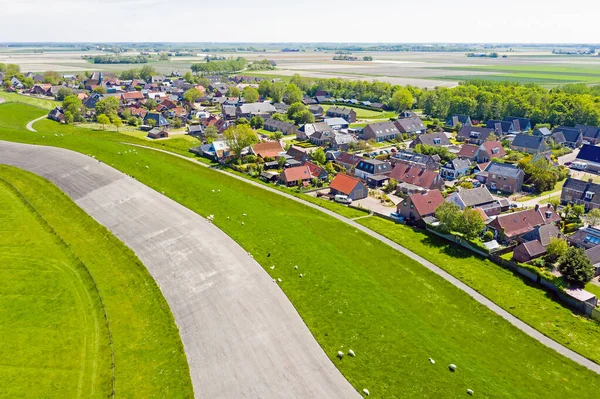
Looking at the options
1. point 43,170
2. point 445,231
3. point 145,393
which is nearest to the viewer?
point 145,393

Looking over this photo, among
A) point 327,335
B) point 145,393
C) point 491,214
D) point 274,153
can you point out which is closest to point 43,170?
point 274,153

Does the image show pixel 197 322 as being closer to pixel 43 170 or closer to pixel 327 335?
pixel 327 335

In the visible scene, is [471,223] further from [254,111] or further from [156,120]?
[254,111]

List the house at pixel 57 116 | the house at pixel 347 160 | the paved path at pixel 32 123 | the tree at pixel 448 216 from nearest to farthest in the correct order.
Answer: the tree at pixel 448 216 < the house at pixel 347 160 < the paved path at pixel 32 123 < the house at pixel 57 116

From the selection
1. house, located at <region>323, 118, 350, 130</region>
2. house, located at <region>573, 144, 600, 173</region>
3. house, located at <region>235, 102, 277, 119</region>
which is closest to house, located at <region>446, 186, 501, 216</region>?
house, located at <region>573, 144, 600, 173</region>

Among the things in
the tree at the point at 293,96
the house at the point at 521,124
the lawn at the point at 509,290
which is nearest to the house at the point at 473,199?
the lawn at the point at 509,290

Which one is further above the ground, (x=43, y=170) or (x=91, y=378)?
(x=43, y=170)

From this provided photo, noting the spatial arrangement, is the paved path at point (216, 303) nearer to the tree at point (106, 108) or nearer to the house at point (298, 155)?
the house at point (298, 155)
